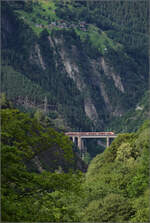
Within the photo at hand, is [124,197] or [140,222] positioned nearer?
[140,222]

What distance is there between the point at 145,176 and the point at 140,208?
6966 millimetres

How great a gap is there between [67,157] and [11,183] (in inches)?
93.5

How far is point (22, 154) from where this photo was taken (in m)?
23.6

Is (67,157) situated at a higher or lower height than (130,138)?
higher

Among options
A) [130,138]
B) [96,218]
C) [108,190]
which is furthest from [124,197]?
[130,138]

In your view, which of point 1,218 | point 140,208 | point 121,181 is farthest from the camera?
point 121,181

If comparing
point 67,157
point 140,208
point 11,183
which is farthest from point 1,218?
point 140,208

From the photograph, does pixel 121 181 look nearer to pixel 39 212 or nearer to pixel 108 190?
pixel 108 190

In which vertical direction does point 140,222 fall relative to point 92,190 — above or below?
above

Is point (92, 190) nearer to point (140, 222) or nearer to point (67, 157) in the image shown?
point (140, 222)

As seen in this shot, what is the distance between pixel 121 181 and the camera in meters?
53.9

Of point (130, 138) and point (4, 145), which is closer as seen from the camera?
point (4, 145)

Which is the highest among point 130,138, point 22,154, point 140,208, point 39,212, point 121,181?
point 22,154

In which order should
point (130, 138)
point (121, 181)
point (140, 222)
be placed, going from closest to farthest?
point (140, 222)
point (121, 181)
point (130, 138)
